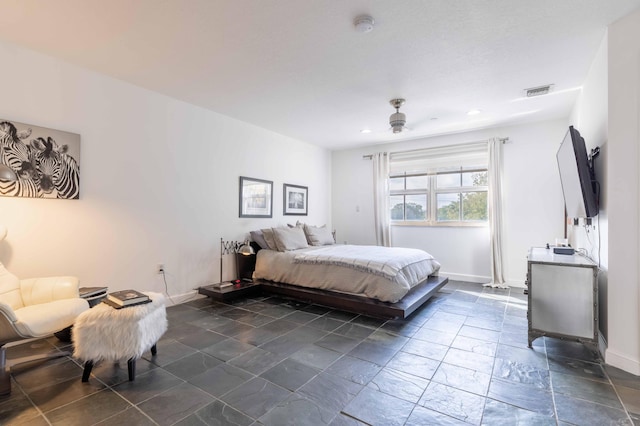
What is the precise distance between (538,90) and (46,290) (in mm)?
5275

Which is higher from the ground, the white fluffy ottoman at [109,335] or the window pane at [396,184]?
the window pane at [396,184]

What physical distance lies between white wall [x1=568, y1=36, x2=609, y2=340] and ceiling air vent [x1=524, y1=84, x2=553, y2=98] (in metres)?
0.31

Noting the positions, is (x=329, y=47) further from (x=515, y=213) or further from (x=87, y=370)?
(x=515, y=213)

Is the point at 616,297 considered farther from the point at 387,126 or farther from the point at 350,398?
the point at 387,126

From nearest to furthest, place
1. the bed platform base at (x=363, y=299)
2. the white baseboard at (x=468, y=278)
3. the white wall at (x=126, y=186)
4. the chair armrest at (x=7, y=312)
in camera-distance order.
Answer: the chair armrest at (x=7, y=312), the white wall at (x=126, y=186), the bed platform base at (x=363, y=299), the white baseboard at (x=468, y=278)

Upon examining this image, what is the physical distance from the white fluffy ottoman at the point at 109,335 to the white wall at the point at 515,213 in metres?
4.74

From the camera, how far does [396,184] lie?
599 centimetres

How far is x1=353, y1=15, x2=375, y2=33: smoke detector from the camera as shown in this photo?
2.16 meters

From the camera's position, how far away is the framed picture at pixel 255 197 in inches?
186

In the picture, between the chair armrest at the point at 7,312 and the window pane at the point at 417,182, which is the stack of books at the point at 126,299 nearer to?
the chair armrest at the point at 7,312

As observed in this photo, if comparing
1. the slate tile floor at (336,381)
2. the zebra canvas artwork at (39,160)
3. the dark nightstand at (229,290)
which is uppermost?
the zebra canvas artwork at (39,160)

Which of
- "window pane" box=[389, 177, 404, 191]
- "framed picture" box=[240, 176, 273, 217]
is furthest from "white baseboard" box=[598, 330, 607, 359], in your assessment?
"framed picture" box=[240, 176, 273, 217]

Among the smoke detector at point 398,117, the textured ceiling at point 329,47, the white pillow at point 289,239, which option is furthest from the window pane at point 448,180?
the white pillow at point 289,239

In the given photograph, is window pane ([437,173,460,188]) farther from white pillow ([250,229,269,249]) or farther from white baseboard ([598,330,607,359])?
white pillow ([250,229,269,249])
